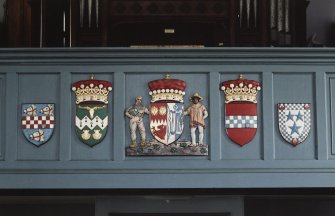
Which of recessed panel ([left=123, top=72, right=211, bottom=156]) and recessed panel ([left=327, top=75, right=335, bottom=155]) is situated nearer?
recessed panel ([left=123, top=72, right=211, bottom=156])

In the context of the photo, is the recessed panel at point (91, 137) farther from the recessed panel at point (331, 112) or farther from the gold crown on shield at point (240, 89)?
the recessed panel at point (331, 112)

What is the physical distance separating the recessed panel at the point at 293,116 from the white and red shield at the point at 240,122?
0.26m

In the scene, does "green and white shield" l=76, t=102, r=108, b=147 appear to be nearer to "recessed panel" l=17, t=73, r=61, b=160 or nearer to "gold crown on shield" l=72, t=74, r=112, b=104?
"gold crown on shield" l=72, t=74, r=112, b=104

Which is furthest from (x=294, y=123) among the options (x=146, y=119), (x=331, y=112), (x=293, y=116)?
(x=146, y=119)

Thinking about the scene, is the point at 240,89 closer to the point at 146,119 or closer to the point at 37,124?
the point at 146,119

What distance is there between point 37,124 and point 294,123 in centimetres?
274

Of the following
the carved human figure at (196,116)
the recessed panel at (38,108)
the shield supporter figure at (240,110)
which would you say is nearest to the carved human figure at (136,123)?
the carved human figure at (196,116)

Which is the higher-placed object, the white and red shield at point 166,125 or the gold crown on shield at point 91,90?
the gold crown on shield at point 91,90

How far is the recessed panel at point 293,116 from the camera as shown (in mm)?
8562

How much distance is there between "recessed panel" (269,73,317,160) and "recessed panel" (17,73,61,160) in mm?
2347

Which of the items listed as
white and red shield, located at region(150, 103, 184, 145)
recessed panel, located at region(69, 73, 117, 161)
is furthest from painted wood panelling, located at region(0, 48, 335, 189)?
white and red shield, located at region(150, 103, 184, 145)

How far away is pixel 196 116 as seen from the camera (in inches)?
334

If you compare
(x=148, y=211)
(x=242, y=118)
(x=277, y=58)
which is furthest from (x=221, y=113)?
(x=148, y=211)

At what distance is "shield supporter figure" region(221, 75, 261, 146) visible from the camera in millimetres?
8539
